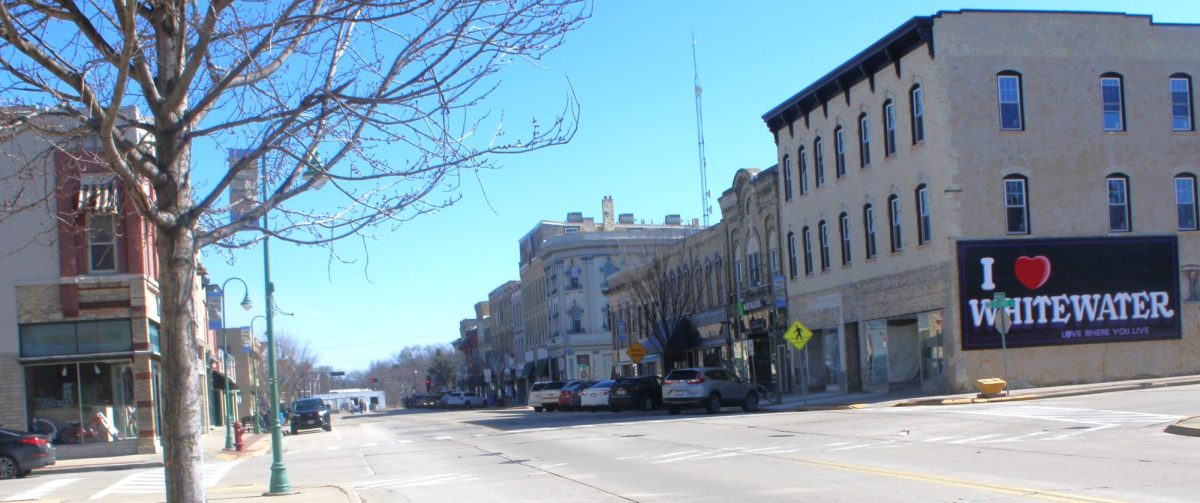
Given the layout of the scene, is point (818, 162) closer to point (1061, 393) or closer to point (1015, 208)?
point (1015, 208)

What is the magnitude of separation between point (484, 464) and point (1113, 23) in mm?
26506

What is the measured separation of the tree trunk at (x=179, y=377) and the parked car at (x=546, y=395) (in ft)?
152

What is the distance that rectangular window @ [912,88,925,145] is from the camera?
117 ft

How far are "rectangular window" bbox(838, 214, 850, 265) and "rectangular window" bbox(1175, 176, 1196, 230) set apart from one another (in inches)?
442

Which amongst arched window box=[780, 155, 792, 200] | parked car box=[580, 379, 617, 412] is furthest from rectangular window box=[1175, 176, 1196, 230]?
parked car box=[580, 379, 617, 412]

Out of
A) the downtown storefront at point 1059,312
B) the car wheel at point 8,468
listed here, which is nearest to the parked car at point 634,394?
the downtown storefront at point 1059,312

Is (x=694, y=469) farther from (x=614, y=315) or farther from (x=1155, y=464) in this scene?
(x=614, y=315)

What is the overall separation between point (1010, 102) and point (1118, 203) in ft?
16.0

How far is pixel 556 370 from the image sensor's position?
85.3 m

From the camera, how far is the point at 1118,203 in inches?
1410

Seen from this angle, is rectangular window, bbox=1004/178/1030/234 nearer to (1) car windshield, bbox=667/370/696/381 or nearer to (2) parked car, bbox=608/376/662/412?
(1) car windshield, bbox=667/370/696/381

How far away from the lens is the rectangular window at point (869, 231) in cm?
4025

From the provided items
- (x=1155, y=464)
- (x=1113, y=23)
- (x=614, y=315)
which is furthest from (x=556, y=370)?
(x=1155, y=464)

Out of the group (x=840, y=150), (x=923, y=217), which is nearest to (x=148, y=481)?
(x=923, y=217)
